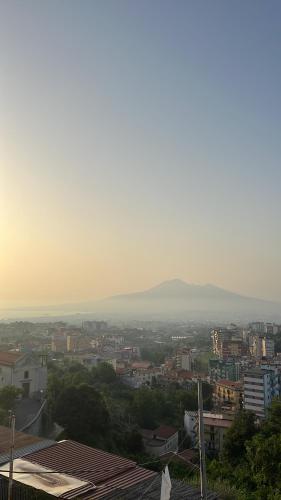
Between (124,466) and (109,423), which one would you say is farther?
(109,423)

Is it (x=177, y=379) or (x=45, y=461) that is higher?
(x=45, y=461)

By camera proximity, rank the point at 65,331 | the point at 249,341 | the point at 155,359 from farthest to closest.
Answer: the point at 65,331 → the point at 249,341 → the point at 155,359

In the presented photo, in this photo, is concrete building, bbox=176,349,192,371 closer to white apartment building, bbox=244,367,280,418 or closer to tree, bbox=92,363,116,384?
white apartment building, bbox=244,367,280,418

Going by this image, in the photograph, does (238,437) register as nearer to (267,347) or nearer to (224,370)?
(224,370)

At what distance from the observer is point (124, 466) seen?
686cm

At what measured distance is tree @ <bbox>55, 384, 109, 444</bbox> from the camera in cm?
1520

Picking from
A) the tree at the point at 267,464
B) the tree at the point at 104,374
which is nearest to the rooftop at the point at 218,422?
the tree at the point at 104,374

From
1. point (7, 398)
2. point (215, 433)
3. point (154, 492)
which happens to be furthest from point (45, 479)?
point (215, 433)

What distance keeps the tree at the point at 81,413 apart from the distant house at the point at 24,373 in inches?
109

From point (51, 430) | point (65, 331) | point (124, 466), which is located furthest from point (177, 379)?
point (65, 331)

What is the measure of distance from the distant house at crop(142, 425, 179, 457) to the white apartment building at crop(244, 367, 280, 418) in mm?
14832

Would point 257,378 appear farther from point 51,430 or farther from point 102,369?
point 51,430

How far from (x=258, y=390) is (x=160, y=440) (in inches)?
685

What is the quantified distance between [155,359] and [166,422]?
1454 inches
